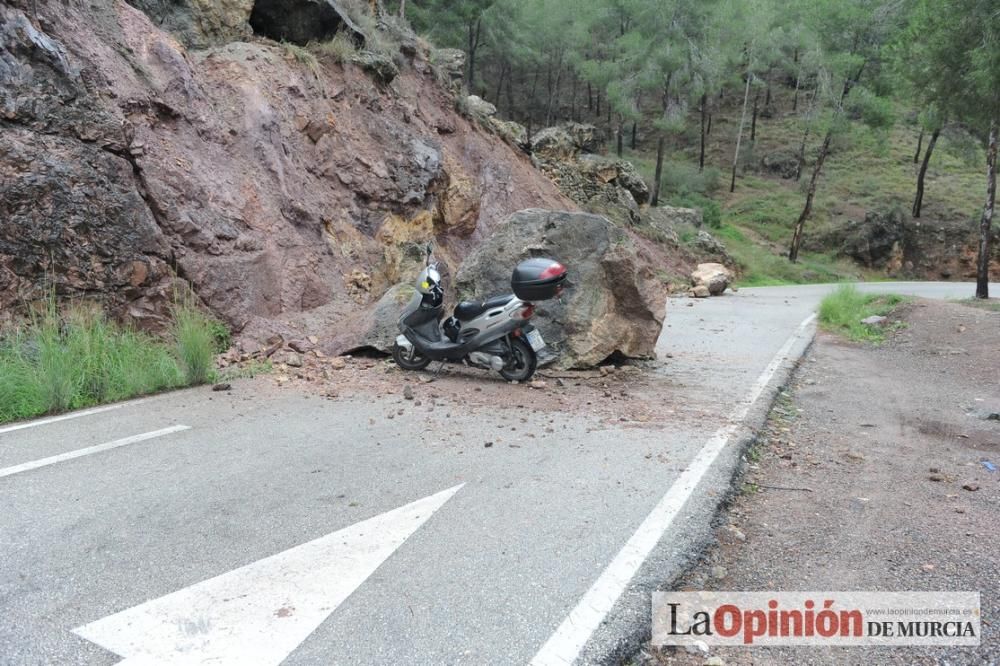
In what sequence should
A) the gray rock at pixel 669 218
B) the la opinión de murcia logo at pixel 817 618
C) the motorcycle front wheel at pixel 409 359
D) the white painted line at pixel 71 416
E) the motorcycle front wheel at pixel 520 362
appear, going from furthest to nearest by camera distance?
the gray rock at pixel 669 218, the motorcycle front wheel at pixel 409 359, the motorcycle front wheel at pixel 520 362, the white painted line at pixel 71 416, the la opinión de murcia logo at pixel 817 618

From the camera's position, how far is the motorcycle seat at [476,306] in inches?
296

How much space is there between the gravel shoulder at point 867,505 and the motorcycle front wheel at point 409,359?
3976mm

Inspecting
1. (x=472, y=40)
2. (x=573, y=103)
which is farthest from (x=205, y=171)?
(x=573, y=103)

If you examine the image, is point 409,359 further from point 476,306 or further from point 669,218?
point 669,218

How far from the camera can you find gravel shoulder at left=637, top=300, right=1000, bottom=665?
3.16 meters

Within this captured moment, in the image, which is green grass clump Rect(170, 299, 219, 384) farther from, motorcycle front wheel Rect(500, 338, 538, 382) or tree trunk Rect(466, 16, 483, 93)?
tree trunk Rect(466, 16, 483, 93)

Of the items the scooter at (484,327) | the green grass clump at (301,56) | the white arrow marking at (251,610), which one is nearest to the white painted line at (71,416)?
the scooter at (484,327)

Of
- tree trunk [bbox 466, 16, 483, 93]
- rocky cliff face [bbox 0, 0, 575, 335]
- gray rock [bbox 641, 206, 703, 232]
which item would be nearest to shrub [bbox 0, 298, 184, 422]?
rocky cliff face [bbox 0, 0, 575, 335]

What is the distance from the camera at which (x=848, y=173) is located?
145 feet

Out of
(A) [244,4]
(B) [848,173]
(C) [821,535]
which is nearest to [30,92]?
(A) [244,4]

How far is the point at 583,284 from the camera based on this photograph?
841 cm

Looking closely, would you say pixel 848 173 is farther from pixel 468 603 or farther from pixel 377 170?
pixel 468 603

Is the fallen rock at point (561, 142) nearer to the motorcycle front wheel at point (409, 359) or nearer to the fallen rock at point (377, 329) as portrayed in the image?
the fallen rock at point (377, 329)

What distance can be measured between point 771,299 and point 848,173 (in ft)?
100
